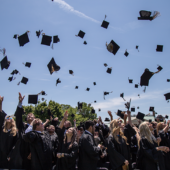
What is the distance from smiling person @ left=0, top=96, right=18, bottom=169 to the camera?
16.0 feet

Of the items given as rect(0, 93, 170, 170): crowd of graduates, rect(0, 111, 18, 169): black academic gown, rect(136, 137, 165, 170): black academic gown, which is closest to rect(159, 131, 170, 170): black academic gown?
rect(0, 93, 170, 170): crowd of graduates

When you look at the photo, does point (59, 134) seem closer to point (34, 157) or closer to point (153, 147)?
point (34, 157)

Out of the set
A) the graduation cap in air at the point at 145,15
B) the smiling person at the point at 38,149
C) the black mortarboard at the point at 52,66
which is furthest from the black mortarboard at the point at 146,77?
the smiling person at the point at 38,149

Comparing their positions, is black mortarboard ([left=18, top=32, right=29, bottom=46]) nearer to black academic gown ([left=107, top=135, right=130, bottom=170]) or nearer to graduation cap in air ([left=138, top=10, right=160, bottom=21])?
graduation cap in air ([left=138, top=10, right=160, bottom=21])

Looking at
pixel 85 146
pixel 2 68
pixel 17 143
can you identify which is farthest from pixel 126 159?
pixel 2 68

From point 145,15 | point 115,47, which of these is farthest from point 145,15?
point 115,47

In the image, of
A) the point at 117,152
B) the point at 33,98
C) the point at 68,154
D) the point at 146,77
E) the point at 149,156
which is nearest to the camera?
the point at 68,154

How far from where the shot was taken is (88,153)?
3932 mm

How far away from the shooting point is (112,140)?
4488 millimetres

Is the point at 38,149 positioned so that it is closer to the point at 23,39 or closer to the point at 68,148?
the point at 68,148

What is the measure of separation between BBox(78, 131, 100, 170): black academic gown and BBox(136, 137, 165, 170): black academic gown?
3.76 feet

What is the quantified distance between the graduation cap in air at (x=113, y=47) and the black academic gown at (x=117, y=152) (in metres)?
5.80

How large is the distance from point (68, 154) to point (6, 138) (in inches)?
79.3

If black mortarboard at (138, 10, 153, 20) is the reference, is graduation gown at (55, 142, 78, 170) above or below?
below
